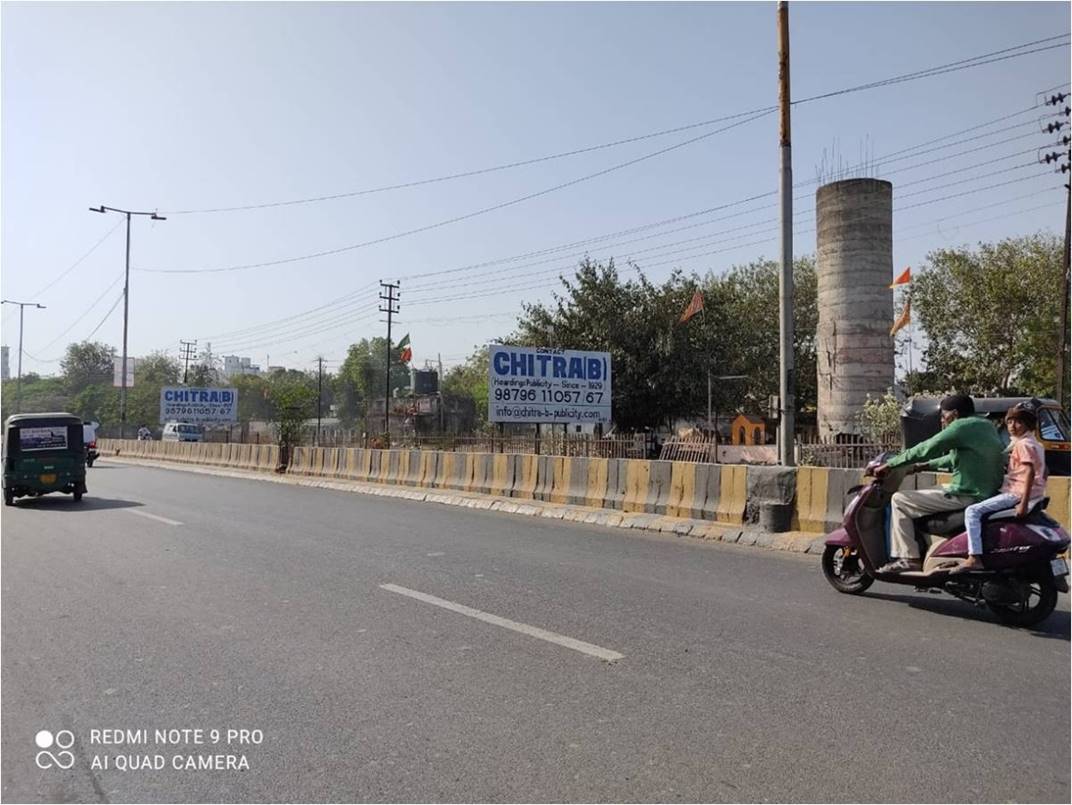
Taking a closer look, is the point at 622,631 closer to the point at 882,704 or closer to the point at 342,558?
the point at 882,704

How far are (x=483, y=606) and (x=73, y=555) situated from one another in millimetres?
5854

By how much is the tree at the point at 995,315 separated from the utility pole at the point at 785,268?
29.1 m

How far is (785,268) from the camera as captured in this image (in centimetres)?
1270

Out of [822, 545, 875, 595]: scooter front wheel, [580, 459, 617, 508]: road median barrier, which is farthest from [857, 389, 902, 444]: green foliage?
[822, 545, 875, 595]: scooter front wheel

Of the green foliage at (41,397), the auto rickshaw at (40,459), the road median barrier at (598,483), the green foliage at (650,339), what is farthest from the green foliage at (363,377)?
the road median barrier at (598,483)

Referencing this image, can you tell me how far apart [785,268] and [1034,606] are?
291 inches

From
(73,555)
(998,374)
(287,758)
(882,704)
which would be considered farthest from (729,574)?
(998,374)

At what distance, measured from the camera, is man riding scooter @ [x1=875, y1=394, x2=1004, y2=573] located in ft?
21.3

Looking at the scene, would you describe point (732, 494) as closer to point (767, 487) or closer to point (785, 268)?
point (767, 487)

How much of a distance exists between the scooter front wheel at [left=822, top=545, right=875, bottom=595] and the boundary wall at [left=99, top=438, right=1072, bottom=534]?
0.61 metres

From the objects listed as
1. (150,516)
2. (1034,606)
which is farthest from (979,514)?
(150,516)

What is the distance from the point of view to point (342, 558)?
923 cm

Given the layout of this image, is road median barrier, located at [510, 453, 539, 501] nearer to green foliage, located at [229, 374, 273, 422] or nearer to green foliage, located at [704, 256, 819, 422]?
green foliage, located at [704, 256, 819, 422]

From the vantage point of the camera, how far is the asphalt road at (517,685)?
12.0ft
